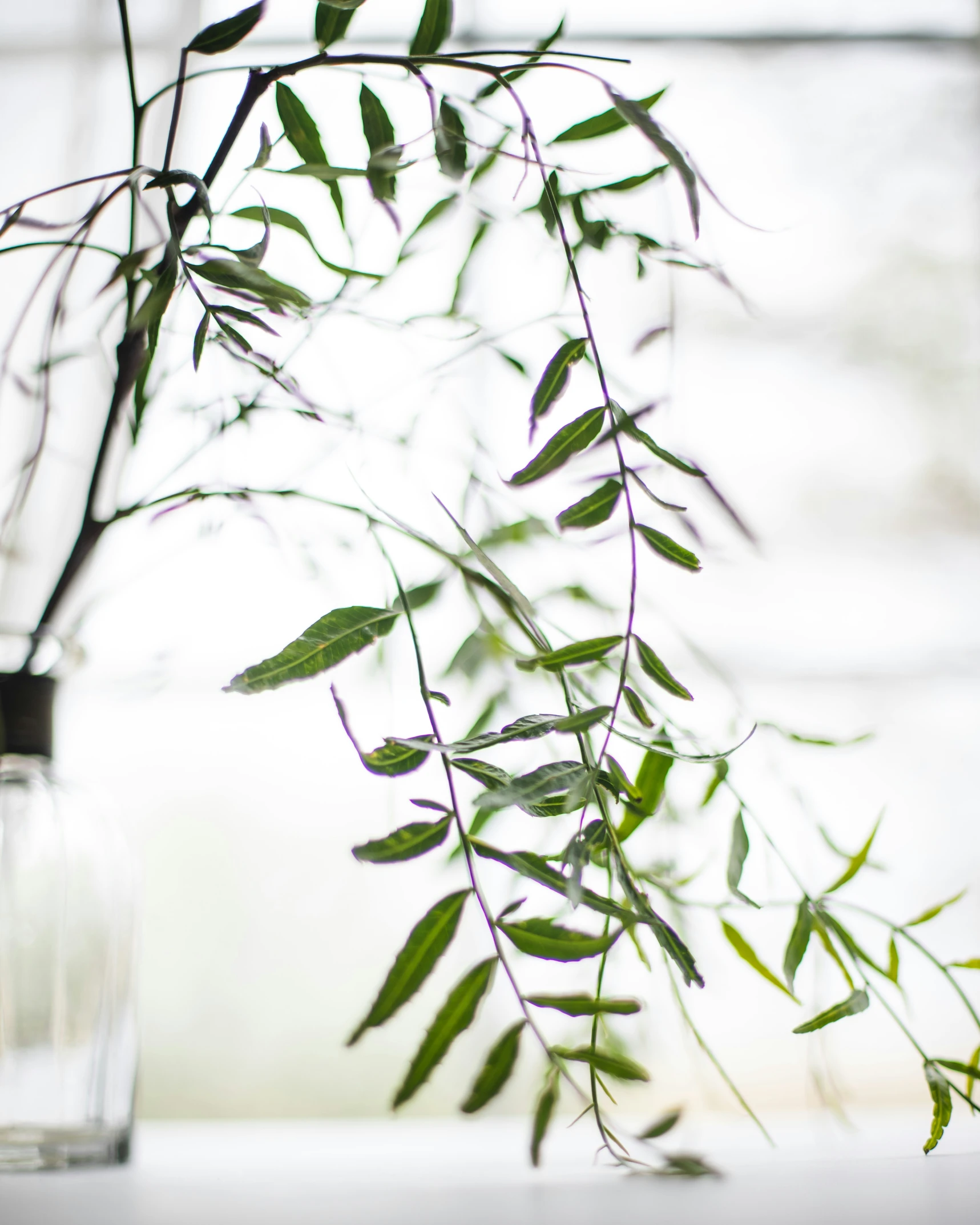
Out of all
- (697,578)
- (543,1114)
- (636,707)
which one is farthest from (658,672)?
(697,578)

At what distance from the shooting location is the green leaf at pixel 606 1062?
1.04 ft

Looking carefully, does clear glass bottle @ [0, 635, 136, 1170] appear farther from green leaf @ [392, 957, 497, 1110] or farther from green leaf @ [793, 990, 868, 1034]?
green leaf @ [793, 990, 868, 1034]

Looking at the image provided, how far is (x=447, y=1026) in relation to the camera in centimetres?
31

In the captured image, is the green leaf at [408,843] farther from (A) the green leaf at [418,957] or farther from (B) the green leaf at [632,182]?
(B) the green leaf at [632,182]

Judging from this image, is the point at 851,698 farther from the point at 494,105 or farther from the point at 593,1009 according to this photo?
the point at 593,1009

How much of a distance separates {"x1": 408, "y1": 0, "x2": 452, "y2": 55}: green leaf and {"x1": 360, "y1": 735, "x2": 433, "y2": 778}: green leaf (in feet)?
0.94

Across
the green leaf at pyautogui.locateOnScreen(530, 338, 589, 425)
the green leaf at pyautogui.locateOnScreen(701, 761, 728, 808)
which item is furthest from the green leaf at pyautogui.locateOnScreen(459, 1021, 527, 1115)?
the green leaf at pyautogui.locateOnScreen(530, 338, 589, 425)

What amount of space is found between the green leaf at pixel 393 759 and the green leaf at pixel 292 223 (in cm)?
19

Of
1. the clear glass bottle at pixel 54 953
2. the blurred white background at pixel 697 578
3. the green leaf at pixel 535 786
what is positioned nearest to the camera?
the green leaf at pixel 535 786

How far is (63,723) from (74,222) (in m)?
0.91

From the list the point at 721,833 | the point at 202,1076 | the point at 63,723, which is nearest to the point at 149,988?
the point at 202,1076

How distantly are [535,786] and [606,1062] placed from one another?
139 mm

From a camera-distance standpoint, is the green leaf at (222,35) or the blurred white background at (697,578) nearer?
the green leaf at (222,35)

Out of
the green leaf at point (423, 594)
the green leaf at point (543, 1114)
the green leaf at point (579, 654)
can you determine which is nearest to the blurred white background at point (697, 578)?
the green leaf at point (423, 594)
